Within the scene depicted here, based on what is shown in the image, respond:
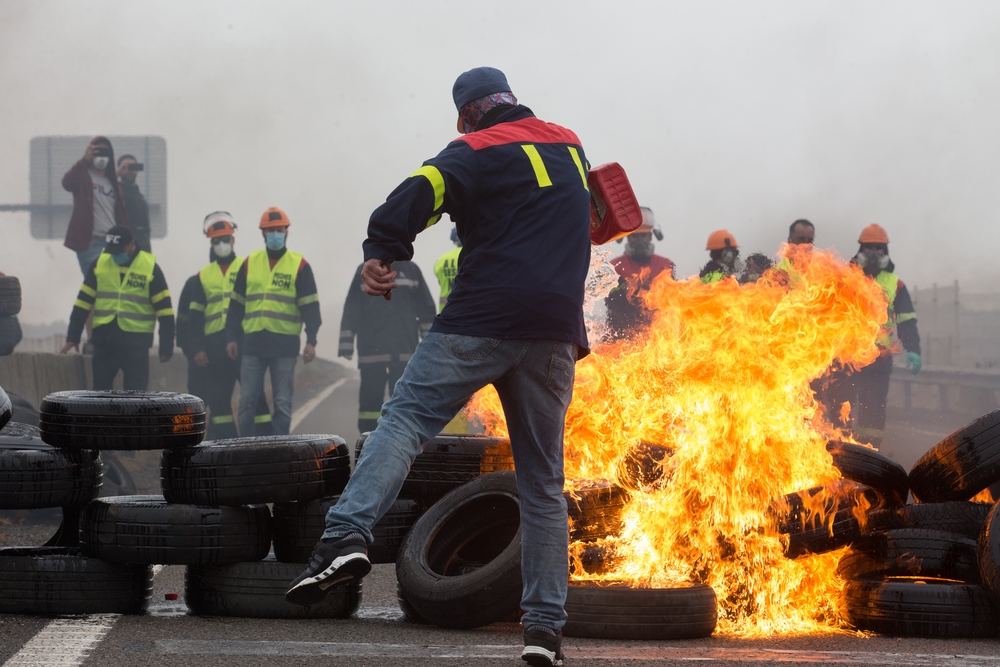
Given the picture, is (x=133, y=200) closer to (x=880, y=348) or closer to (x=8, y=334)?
(x=8, y=334)

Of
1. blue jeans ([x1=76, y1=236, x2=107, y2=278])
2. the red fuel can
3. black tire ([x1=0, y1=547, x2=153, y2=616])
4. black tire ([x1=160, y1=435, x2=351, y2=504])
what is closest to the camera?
the red fuel can

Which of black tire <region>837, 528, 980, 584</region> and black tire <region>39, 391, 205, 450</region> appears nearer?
black tire <region>837, 528, 980, 584</region>

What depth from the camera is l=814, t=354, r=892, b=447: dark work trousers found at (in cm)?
1124

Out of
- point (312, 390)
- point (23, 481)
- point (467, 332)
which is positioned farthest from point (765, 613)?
point (312, 390)

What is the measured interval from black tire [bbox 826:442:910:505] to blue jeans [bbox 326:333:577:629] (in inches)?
81.7

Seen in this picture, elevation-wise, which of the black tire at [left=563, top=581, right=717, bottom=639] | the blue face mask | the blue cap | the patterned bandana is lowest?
the black tire at [left=563, top=581, right=717, bottom=639]

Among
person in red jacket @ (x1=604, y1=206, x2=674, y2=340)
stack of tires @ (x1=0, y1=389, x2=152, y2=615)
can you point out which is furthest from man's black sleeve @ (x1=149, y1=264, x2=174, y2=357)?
stack of tires @ (x1=0, y1=389, x2=152, y2=615)

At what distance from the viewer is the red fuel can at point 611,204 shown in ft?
14.6

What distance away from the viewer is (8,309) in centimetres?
1220

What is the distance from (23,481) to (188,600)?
1.01 meters

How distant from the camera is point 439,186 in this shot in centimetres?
387

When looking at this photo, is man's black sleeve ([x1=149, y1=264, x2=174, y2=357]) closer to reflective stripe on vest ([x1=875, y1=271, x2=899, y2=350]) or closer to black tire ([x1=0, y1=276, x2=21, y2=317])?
black tire ([x1=0, y1=276, x2=21, y2=317])

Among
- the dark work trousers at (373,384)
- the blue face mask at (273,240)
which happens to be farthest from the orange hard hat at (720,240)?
the blue face mask at (273,240)

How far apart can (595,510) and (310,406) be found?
18.6 m
